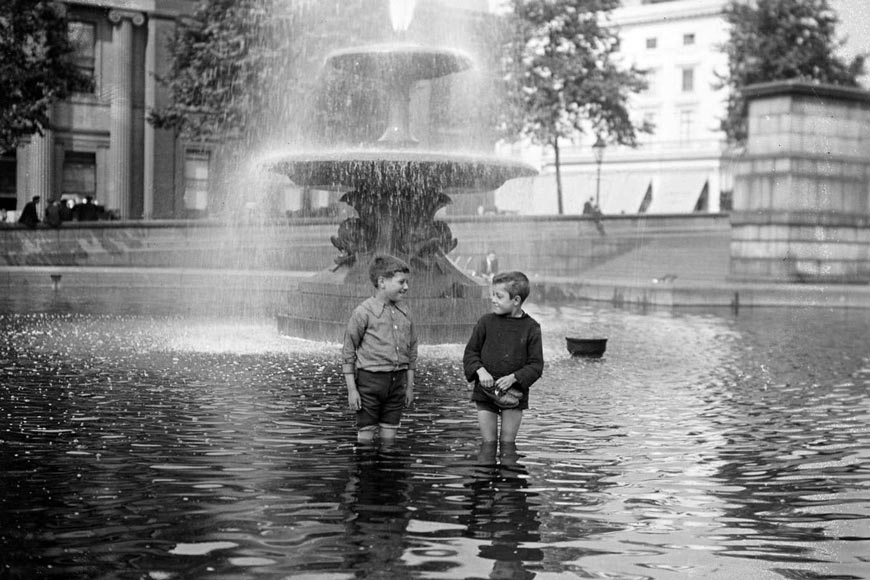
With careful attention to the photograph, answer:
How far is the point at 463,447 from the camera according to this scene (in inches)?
307

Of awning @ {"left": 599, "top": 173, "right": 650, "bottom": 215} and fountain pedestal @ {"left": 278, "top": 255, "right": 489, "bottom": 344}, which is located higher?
awning @ {"left": 599, "top": 173, "right": 650, "bottom": 215}

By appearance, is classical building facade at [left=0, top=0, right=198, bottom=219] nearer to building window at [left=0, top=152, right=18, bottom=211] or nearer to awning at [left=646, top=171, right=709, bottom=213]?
building window at [left=0, top=152, right=18, bottom=211]

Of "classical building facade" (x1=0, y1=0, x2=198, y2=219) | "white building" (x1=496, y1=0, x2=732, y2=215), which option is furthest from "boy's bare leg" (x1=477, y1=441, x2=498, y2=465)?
"white building" (x1=496, y1=0, x2=732, y2=215)

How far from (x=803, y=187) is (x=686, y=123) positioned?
51.2 metres

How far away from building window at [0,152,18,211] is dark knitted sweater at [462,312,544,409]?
132 ft

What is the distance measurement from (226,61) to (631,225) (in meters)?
14.8

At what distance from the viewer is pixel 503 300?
22.9 ft

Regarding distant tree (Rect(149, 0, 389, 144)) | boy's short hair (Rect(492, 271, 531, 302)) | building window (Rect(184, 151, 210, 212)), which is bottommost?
boy's short hair (Rect(492, 271, 531, 302))

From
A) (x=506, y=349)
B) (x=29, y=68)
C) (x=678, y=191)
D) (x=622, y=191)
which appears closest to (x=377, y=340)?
(x=506, y=349)

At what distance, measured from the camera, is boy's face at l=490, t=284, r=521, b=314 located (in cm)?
694

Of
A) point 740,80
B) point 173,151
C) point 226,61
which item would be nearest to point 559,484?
point 226,61

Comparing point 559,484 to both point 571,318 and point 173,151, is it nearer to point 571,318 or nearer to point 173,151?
point 571,318

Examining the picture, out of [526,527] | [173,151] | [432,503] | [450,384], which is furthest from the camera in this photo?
[173,151]

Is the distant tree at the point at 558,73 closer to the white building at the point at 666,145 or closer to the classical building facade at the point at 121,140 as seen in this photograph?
the classical building facade at the point at 121,140
